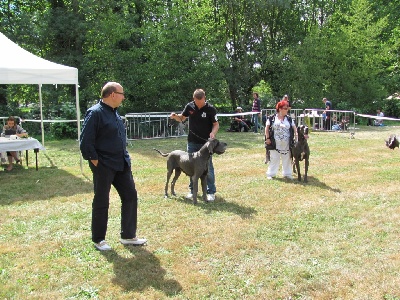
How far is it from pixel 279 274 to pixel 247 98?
22.8 metres

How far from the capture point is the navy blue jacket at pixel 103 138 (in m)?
4.34

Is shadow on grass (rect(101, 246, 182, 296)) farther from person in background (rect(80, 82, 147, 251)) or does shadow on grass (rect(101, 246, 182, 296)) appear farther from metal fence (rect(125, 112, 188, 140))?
metal fence (rect(125, 112, 188, 140))

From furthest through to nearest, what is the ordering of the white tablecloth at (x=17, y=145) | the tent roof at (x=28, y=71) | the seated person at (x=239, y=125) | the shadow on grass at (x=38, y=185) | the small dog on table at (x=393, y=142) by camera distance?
1. the seated person at (x=239, y=125)
2. the white tablecloth at (x=17, y=145)
3. the tent roof at (x=28, y=71)
4. the shadow on grass at (x=38, y=185)
5. the small dog on table at (x=393, y=142)

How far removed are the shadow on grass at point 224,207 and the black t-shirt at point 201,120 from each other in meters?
0.97

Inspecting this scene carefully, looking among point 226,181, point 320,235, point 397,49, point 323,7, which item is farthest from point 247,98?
point 320,235

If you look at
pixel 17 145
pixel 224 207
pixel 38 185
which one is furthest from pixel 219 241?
pixel 17 145

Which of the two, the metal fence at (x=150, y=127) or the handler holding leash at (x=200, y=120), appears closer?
the handler holding leash at (x=200, y=120)

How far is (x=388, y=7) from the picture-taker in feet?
96.2

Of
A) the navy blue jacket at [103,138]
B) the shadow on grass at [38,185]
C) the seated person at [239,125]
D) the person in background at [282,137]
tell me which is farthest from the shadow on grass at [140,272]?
the seated person at [239,125]

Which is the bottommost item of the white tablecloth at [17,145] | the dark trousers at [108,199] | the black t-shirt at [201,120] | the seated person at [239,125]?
the dark trousers at [108,199]

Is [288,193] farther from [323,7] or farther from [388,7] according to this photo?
[388,7]

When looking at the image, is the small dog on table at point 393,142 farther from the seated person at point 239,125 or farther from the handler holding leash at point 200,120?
the seated person at point 239,125

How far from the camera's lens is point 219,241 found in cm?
492

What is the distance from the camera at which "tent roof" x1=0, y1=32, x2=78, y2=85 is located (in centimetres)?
852
